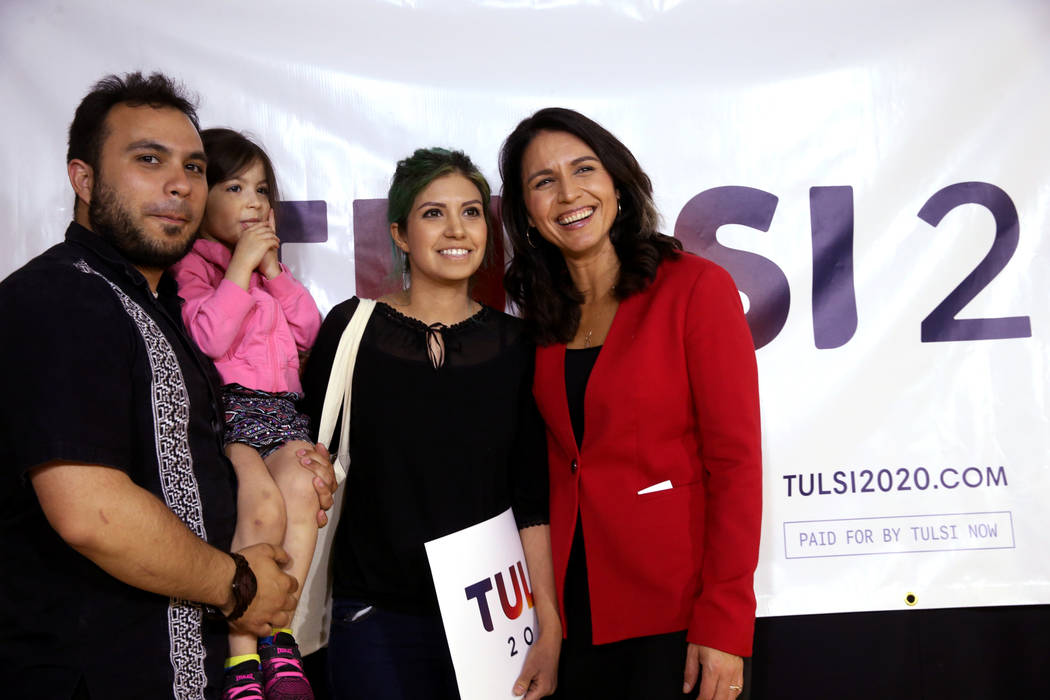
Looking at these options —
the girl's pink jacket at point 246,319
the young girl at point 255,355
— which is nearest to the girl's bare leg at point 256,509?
the young girl at point 255,355

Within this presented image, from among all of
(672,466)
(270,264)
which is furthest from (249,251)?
(672,466)

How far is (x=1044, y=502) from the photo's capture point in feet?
7.57

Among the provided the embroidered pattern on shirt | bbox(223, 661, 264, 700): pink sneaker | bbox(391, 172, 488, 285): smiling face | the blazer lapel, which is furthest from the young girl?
the blazer lapel

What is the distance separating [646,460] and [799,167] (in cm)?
115

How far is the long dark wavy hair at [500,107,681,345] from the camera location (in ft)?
6.24

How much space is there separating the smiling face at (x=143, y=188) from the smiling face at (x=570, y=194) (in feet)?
2.61

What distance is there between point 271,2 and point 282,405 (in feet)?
4.05

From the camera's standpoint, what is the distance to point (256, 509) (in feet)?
5.29

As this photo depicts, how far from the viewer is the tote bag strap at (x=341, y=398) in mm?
1895

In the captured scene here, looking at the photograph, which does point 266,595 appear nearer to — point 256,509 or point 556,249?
point 256,509

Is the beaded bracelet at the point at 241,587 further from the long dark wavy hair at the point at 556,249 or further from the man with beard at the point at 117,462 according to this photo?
the long dark wavy hair at the point at 556,249

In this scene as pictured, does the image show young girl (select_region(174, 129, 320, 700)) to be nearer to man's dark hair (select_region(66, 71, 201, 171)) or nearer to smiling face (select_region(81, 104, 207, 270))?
smiling face (select_region(81, 104, 207, 270))

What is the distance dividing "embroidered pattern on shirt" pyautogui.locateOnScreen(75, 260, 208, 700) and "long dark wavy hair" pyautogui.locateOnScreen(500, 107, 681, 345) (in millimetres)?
831

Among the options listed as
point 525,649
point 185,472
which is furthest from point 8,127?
point 525,649
